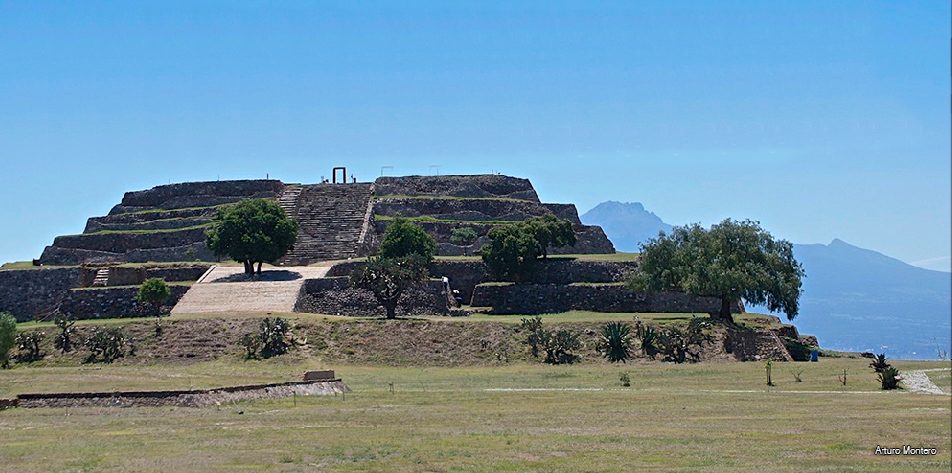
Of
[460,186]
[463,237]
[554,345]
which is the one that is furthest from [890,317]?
[554,345]

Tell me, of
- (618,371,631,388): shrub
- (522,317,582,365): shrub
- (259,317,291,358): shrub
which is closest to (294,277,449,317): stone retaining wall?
(259,317,291,358): shrub

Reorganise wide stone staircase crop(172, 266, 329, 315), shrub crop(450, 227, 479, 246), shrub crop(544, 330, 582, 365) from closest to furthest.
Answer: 1. shrub crop(544, 330, 582, 365)
2. wide stone staircase crop(172, 266, 329, 315)
3. shrub crop(450, 227, 479, 246)

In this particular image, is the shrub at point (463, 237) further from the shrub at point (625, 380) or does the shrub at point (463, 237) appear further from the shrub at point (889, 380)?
the shrub at point (889, 380)

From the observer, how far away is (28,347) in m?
54.6

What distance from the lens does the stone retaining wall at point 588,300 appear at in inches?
2525

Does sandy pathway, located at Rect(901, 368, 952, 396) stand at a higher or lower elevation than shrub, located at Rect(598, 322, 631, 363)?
lower

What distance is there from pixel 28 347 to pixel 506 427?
32.6 m

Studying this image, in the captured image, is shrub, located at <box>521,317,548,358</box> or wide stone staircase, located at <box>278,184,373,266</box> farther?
wide stone staircase, located at <box>278,184,373,266</box>

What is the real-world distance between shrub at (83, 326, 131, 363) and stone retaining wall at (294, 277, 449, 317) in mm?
11075

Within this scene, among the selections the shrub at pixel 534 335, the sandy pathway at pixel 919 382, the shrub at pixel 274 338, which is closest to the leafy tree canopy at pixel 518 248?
the shrub at pixel 534 335

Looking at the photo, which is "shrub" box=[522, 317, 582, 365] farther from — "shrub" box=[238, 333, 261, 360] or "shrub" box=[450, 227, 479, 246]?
"shrub" box=[450, 227, 479, 246]

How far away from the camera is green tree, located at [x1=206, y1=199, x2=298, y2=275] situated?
6738cm

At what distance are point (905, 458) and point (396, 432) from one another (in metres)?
12.5

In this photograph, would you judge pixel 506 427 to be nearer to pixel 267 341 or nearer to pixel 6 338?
pixel 267 341
